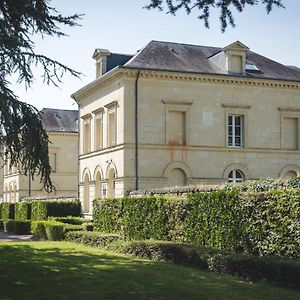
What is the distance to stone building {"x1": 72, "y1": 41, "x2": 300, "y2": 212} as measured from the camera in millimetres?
34125

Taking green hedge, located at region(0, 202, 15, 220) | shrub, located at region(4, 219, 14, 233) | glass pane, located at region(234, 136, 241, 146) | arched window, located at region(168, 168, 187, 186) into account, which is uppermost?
glass pane, located at region(234, 136, 241, 146)

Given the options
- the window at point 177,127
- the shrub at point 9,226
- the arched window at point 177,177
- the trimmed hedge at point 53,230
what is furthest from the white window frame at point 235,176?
the shrub at point 9,226

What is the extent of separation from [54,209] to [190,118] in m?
10.8

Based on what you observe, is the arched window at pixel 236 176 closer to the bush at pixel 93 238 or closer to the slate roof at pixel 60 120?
the bush at pixel 93 238

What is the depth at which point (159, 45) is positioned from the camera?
3738 centimetres

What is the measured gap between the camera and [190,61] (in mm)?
36250

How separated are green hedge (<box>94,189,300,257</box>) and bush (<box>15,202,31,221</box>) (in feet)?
61.5

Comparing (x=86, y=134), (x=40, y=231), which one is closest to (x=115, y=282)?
(x=40, y=231)

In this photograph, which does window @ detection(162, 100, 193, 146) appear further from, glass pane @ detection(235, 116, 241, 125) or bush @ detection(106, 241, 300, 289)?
bush @ detection(106, 241, 300, 289)

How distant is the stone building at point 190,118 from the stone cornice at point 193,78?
2.3 inches

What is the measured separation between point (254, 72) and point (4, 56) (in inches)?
1017

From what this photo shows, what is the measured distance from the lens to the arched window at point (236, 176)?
35.9 meters

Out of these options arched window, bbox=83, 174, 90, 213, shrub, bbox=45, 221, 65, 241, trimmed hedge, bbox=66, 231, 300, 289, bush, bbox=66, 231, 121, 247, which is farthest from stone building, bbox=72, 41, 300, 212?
trimmed hedge, bbox=66, 231, 300, 289

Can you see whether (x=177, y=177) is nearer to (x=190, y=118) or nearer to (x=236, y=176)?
(x=190, y=118)
